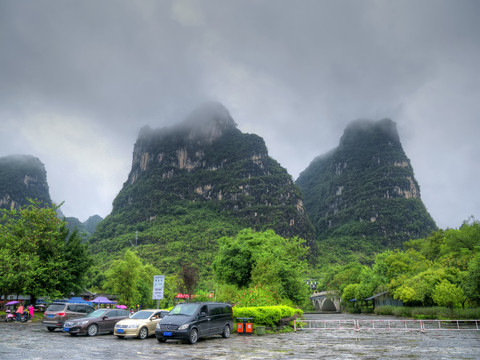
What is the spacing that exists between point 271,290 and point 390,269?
140 feet

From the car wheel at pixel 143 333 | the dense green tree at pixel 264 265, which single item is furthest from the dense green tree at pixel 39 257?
the car wheel at pixel 143 333

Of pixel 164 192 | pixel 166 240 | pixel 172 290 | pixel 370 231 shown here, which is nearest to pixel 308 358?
pixel 172 290

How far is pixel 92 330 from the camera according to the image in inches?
752

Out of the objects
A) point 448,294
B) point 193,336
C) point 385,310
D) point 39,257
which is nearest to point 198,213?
point 385,310

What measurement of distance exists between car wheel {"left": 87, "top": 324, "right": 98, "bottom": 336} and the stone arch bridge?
81602 millimetres

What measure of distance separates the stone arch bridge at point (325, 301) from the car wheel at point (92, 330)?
268ft

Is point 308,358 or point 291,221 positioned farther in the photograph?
point 291,221

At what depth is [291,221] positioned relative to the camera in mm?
178125

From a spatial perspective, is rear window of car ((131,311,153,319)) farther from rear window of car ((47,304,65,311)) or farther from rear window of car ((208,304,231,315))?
rear window of car ((47,304,65,311))

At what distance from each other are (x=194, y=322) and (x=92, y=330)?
22.5ft

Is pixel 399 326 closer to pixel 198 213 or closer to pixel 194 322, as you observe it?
pixel 194 322

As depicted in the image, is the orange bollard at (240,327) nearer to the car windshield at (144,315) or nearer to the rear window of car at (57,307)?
the car windshield at (144,315)

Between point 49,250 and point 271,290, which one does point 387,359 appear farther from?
point 49,250

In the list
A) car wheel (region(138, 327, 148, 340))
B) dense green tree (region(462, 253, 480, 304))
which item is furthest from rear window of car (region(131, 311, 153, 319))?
dense green tree (region(462, 253, 480, 304))
